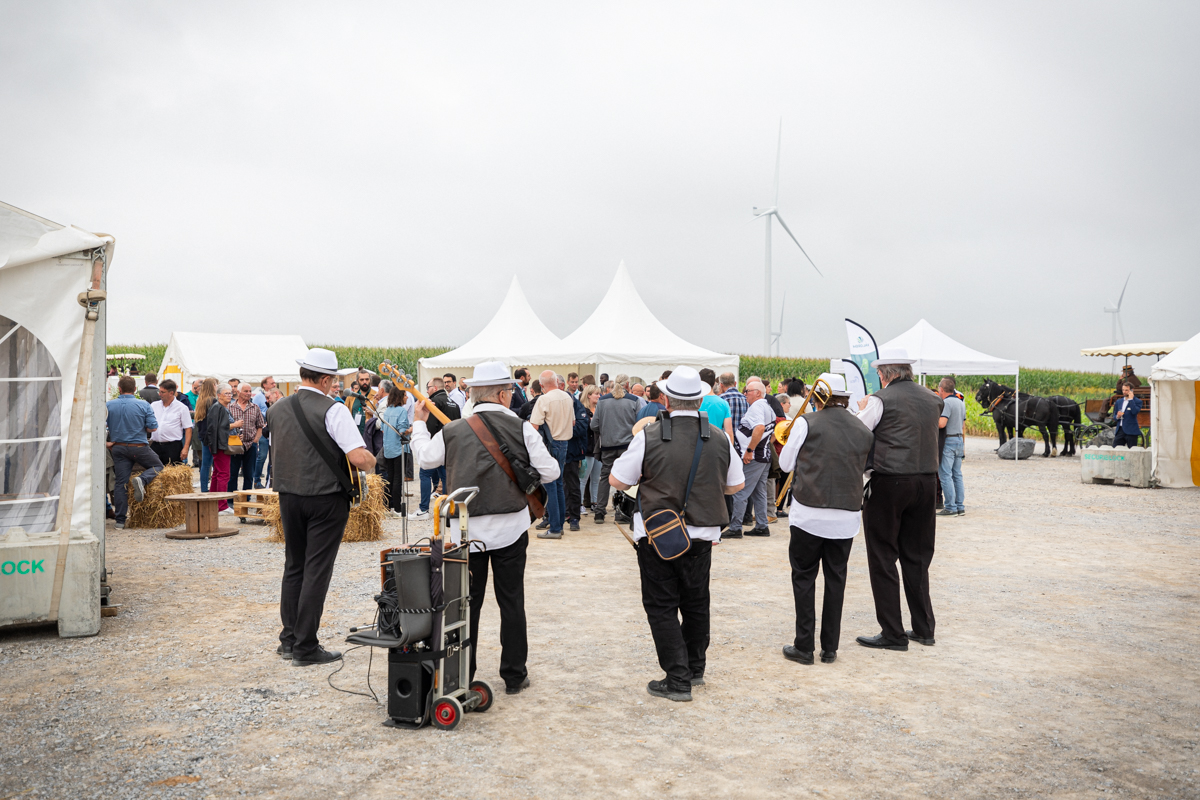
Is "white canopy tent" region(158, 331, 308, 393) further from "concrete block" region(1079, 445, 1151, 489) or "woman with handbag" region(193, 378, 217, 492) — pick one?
"concrete block" region(1079, 445, 1151, 489)

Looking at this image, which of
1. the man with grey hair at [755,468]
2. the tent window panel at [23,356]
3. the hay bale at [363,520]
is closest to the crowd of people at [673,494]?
the tent window panel at [23,356]

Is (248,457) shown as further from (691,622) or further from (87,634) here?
(691,622)

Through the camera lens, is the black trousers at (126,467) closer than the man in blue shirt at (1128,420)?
Yes

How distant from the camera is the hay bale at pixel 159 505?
1030cm

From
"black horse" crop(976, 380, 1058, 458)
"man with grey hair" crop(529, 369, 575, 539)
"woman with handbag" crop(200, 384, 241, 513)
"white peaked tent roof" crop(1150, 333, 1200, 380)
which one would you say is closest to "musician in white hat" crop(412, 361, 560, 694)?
"man with grey hair" crop(529, 369, 575, 539)

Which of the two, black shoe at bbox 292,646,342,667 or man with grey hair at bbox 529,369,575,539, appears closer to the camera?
black shoe at bbox 292,646,342,667

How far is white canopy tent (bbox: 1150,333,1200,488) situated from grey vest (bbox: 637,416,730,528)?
1325cm

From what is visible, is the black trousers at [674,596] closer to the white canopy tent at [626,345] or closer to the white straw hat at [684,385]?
the white straw hat at [684,385]

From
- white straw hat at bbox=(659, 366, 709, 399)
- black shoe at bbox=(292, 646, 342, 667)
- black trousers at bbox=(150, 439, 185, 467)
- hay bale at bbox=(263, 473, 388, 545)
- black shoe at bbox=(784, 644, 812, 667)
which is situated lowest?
black shoe at bbox=(292, 646, 342, 667)

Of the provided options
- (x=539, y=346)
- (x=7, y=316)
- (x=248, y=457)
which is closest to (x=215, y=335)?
(x=539, y=346)

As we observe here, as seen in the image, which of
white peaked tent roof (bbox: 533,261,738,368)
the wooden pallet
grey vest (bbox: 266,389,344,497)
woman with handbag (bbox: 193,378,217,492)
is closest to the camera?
grey vest (bbox: 266,389,344,497)

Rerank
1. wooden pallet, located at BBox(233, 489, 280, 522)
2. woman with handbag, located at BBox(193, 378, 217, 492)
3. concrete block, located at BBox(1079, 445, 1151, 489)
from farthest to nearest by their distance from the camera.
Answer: concrete block, located at BBox(1079, 445, 1151, 489) < woman with handbag, located at BBox(193, 378, 217, 492) < wooden pallet, located at BBox(233, 489, 280, 522)

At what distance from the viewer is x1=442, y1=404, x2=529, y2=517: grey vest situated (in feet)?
14.1

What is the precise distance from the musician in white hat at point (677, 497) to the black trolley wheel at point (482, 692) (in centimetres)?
88
